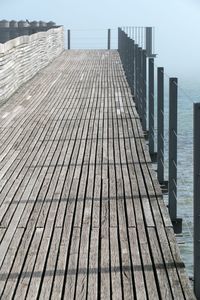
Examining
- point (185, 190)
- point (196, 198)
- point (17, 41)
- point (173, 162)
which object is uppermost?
point (17, 41)

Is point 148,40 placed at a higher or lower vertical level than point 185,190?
higher

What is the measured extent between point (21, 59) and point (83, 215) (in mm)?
12468

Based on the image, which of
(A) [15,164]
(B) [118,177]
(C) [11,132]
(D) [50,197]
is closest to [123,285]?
(D) [50,197]

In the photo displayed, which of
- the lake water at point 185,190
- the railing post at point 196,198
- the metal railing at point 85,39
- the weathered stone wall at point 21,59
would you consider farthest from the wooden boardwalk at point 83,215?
the metal railing at point 85,39

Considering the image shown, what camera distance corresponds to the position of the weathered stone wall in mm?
15631

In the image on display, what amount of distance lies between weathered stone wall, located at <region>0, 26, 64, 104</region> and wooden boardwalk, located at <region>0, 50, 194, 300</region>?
119 inches

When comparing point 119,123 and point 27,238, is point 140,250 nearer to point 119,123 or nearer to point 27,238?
point 27,238

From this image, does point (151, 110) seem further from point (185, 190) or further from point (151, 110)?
point (185, 190)

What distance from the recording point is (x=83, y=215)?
6.77 meters

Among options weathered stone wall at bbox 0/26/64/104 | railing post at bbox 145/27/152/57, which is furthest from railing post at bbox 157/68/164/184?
railing post at bbox 145/27/152/57

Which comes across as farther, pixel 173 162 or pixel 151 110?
pixel 151 110

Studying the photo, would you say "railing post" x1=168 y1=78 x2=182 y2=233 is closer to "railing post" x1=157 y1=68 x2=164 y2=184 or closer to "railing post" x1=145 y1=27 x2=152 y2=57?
"railing post" x1=157 y1=68 x2=164 y2=184

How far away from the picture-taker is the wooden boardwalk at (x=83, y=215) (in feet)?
17.3

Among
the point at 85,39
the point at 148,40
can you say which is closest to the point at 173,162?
the point at 148,40
